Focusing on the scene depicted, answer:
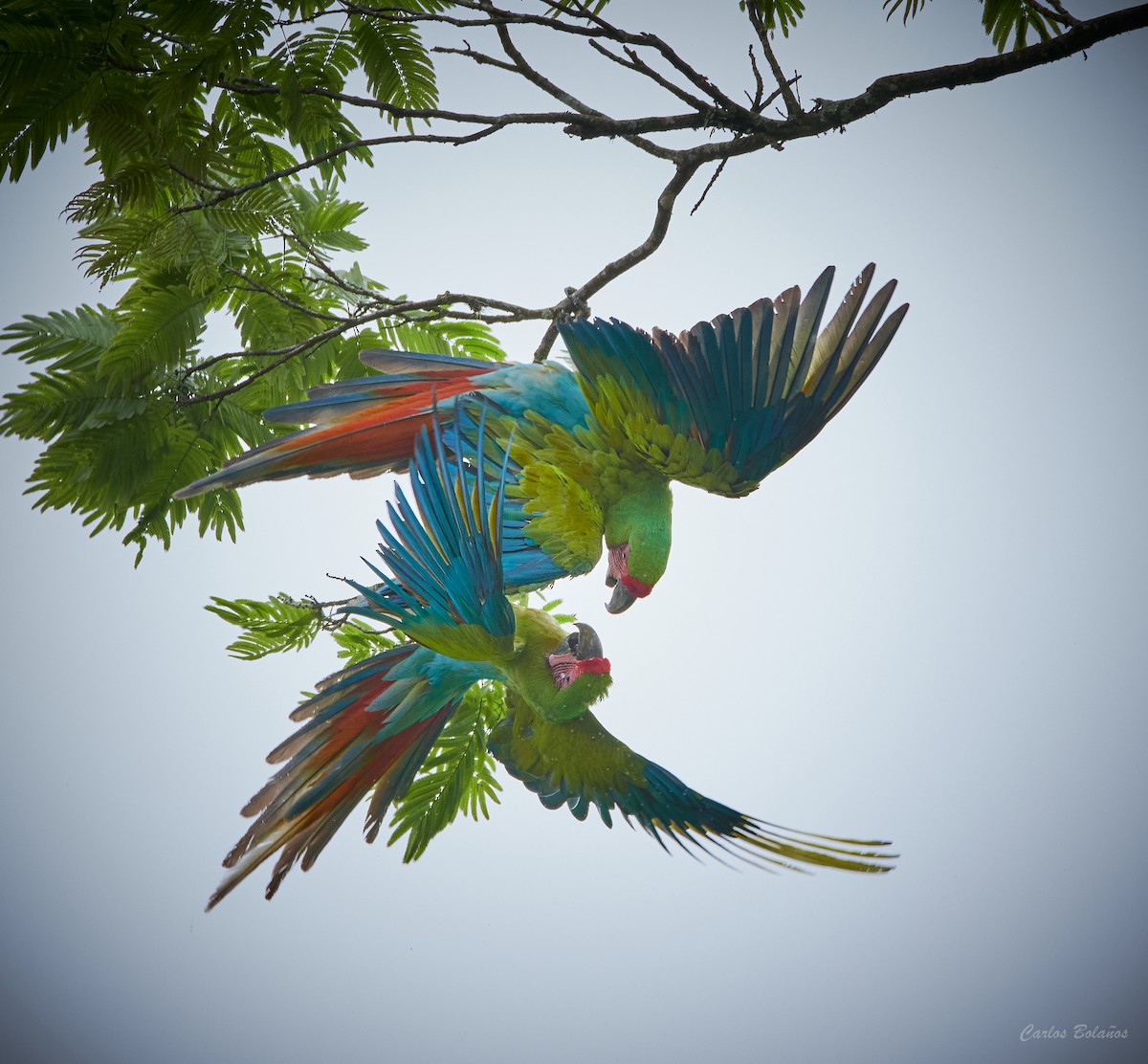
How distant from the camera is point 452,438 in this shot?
1.73 metres

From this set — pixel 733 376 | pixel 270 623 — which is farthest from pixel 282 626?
pixel 733 376

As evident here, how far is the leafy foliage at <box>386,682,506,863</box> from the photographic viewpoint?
210 centimetres

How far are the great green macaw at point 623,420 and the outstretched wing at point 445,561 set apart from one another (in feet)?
0.52

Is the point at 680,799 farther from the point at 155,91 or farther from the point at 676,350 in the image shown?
the point at 155,91

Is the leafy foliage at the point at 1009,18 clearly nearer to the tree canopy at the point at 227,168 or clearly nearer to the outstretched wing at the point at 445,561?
the tree canopy at the point at 227,168

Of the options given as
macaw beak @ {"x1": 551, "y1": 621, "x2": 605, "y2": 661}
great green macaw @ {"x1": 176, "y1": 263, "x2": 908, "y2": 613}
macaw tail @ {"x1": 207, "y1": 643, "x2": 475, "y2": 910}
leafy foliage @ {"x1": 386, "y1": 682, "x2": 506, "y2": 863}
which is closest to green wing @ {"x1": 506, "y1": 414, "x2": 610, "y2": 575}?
great green macaw @ {"x1": 176, "y1": 263, "x2": 908, "y2": 613}

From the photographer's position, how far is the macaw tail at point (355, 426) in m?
1.73

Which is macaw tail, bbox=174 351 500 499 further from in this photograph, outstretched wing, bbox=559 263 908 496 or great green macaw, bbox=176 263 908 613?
outstretched wing, bbox=559 263 908 496

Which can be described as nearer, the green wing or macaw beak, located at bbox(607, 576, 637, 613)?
the green wing

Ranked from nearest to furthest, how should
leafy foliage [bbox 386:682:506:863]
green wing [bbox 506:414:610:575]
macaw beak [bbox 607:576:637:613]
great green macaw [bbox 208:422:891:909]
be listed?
great green macaw [bbox 208:422:891:909]
green wing [bbox 506:414:610:575]
macaw beak [bbox 607:576:637:613]
leafy foliage [bbox 386:682:506:863]

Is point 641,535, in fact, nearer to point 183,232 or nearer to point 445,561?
point 445,561

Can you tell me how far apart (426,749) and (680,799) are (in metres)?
0.53

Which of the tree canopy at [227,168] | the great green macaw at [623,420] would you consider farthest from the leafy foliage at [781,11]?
the great green macaw at [623,420]

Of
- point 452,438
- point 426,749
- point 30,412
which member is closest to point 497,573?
point 452,438
